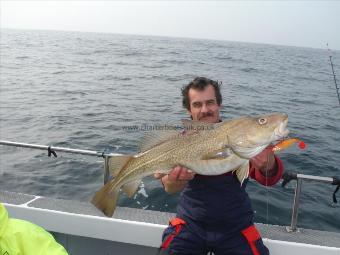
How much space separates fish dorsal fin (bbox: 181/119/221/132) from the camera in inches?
140

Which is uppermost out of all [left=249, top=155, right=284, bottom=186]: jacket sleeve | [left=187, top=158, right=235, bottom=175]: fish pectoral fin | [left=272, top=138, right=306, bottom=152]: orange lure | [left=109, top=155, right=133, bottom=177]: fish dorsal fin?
[left=272, top=138, right=306, bottom=152]: orange lure

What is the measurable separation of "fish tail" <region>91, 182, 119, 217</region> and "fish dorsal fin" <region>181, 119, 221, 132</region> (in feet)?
2.95

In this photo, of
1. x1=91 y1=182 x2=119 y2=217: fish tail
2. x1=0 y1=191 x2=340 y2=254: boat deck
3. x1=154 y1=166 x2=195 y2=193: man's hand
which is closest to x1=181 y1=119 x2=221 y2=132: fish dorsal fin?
x1=154 y1=166 x2=195 y2=193: man's hand

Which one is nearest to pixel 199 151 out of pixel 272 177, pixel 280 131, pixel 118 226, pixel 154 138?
pixel 154 138

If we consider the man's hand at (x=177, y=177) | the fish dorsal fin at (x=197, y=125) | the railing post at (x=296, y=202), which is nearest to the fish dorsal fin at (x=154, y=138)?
the fish dorsal fin at (x=197, y=125)

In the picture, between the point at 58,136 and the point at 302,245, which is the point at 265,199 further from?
the point at 58,136

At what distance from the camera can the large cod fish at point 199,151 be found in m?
3.32

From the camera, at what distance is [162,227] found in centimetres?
421

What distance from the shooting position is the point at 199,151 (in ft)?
11.4

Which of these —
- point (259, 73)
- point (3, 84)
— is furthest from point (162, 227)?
point (259, 73)

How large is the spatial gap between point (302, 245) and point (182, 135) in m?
1.75

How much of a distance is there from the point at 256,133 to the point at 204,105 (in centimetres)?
87

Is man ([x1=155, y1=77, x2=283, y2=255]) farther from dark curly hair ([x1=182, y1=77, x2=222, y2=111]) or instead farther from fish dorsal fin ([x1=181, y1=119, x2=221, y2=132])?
dark curly hair ([x1=182, y1=77, x2=222, y2=111])

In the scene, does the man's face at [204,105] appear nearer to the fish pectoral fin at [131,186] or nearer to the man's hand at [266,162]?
the man's hand at [266,162]
